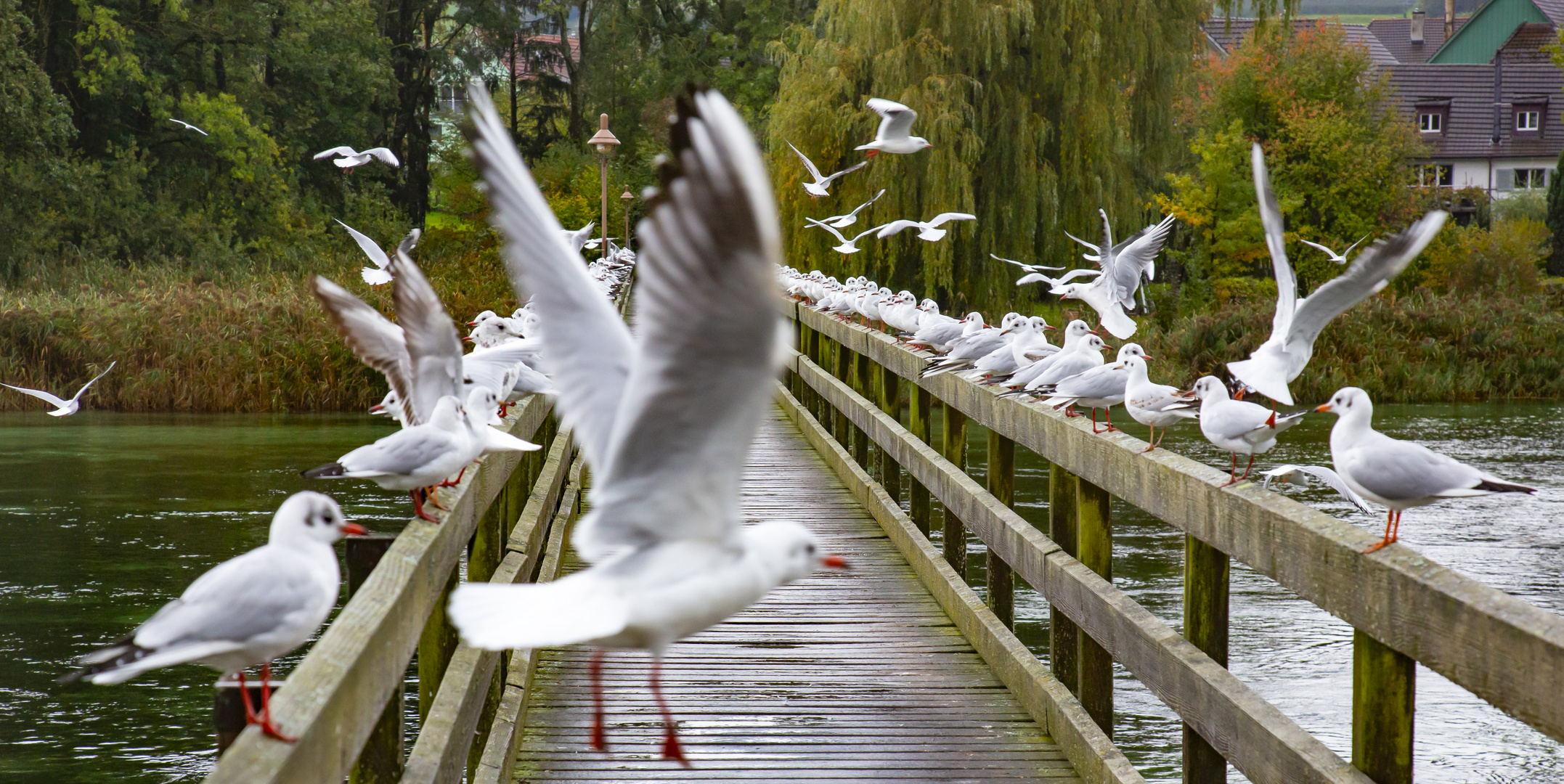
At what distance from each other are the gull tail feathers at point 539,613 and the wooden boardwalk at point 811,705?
4.87ft

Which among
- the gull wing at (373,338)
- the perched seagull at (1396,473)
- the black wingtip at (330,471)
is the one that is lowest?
the black wingtip at (330,471)

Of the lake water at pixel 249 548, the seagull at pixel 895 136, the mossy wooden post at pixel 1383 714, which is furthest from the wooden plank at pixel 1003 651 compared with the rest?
the seagull at pixel 895 136

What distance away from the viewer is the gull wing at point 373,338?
10.6 ft

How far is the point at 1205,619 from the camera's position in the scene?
10.6 feet

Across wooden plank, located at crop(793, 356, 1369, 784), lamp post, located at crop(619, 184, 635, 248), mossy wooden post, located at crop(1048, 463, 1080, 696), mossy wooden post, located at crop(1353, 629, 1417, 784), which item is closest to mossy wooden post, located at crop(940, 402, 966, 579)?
wooden plank, located at crop(793, 356, 1369, 784)

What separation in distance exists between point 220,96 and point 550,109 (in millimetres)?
16037

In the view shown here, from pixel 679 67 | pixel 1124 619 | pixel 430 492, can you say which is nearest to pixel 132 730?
pixel 430 492

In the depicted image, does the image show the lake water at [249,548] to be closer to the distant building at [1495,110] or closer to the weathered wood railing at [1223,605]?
the weathered wood railing at [1223,605]

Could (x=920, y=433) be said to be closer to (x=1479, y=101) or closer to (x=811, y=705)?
(x=811, y=705)

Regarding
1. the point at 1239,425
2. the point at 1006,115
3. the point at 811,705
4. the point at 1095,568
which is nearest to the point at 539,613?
the point at 1239,425

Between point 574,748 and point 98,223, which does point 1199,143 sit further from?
point 574,748

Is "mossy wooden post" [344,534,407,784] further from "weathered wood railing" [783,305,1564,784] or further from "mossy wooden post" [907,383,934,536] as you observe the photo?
"mossy wooden post" [907,383,934,536]

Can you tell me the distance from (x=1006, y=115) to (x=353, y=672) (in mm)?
17489

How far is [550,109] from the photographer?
1806 inches
